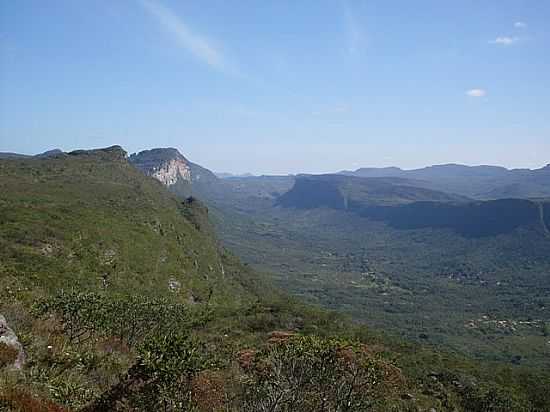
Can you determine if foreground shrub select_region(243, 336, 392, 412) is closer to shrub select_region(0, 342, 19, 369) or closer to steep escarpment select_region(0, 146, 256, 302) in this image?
shrub select_region(0, 342, 19, 369)

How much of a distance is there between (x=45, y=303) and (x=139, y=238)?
73960 mm

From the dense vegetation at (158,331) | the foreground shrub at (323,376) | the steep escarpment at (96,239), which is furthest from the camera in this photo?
the steep escarpment at (96,239)

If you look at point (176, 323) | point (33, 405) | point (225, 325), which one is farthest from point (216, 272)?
point (33, 405)

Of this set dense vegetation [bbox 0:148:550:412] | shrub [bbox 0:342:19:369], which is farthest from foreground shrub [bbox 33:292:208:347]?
shrub [bbox 0:342:19:369]

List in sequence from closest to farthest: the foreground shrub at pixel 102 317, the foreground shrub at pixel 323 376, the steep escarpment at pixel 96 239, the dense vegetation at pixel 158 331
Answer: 1. the dense vegetation at pixel 158 331
2. the foreground shrub at pixel 323 376
3. the foreground shrub at pixel 102 317
4. the steep escarpment at pixel 96 239

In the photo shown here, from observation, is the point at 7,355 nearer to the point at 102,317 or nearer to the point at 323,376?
the point at 323,376

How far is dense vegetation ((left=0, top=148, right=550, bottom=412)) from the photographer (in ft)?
57.3

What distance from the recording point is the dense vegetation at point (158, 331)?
17.5 metres

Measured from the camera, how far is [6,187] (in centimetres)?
11238

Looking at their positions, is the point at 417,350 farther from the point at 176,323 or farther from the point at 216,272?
the point at 216,272

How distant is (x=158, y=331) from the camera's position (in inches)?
1577

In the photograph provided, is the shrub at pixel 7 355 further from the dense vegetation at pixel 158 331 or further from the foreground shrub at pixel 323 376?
the foreground shrub at pixel 323 376

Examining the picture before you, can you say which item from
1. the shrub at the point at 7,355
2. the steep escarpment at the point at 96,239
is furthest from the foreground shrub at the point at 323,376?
the steep escarpment at the point at 96,239

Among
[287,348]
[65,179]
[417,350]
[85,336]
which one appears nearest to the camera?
[287,348]
